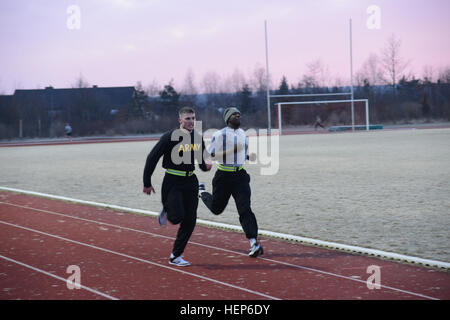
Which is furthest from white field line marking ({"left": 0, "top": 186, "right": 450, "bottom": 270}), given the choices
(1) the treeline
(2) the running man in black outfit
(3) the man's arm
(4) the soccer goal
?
(1) the treeline

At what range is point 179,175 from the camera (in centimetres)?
687

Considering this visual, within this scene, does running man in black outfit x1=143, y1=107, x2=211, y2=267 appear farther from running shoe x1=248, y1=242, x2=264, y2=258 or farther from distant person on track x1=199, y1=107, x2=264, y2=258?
running shoe x1=248, y1=242, x2=264, y2=258

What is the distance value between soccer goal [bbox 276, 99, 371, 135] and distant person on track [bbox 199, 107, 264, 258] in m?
44.6

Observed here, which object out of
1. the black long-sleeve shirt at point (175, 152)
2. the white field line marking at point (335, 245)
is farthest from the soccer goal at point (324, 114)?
the black long-sleeve shirt at point (175, 152)

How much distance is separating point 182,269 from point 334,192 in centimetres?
681

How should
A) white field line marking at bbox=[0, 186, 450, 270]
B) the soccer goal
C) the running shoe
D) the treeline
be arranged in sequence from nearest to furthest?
white field line marking at bbox=[0, 186, 450, 270] < the running shoe < the soccer goal < the treeline

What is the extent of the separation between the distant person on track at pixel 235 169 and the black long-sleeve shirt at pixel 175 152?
0.37 metres

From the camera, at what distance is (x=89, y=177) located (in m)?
17.7

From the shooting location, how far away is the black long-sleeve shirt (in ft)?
22.2

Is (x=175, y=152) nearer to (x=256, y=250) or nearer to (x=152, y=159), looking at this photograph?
(x=152, y=159)

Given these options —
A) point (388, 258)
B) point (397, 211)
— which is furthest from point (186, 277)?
point (397, 211)

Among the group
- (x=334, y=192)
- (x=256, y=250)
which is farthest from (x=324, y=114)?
(x=256, y=250)
